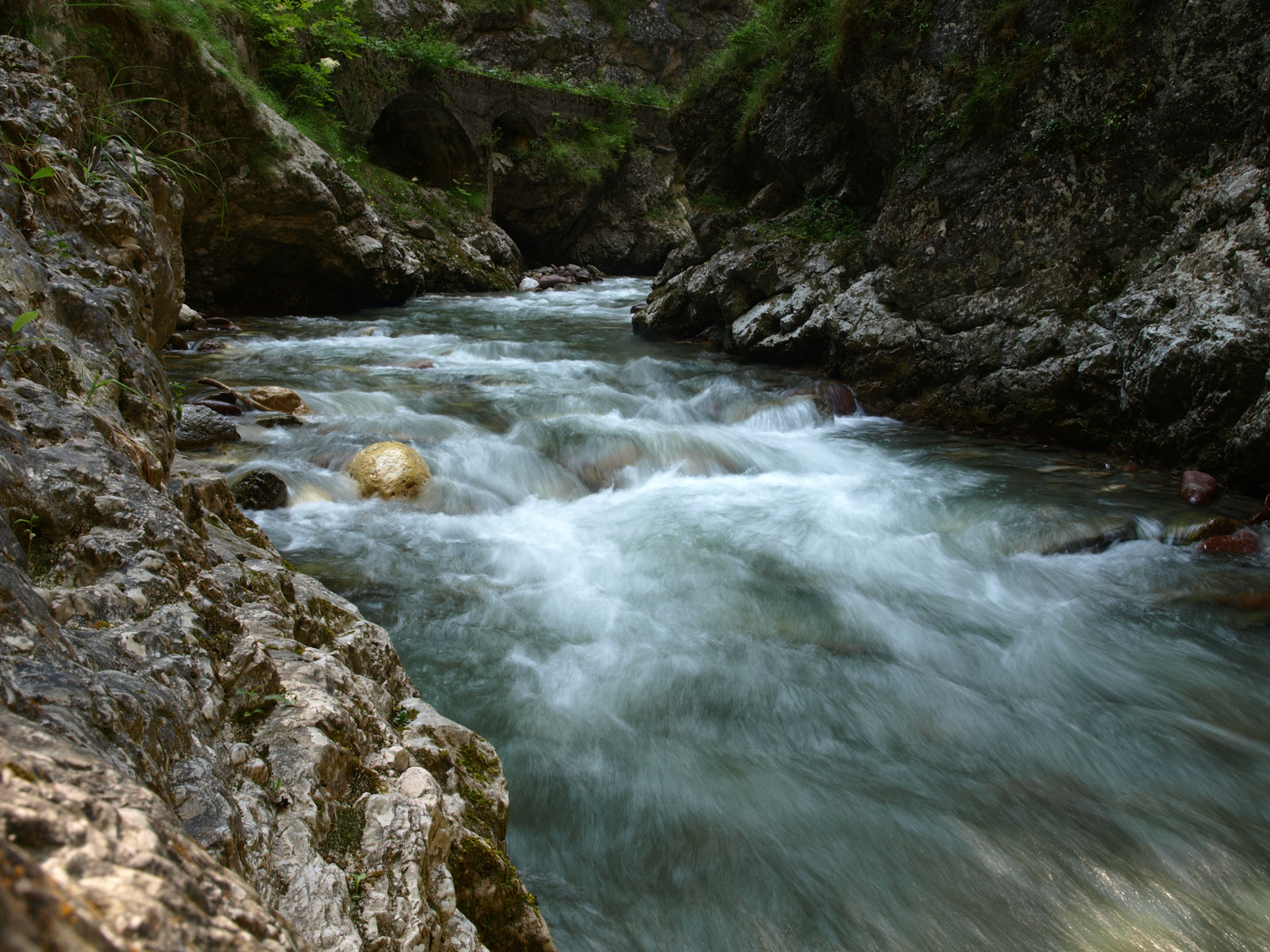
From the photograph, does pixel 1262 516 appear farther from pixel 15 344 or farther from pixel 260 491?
pixel 260 491

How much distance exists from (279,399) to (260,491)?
1.94 metres

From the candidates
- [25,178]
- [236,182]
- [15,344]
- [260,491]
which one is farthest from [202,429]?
[236,182]

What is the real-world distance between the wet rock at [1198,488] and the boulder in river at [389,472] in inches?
208

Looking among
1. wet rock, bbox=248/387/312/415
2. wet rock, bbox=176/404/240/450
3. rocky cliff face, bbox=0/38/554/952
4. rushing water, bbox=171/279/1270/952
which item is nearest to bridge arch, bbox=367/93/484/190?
rushing water, bbox=171/279/1270/952

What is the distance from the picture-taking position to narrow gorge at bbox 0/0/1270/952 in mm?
1175

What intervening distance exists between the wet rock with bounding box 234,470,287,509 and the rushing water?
10 cm

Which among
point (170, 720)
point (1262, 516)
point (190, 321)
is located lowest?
point (190, 321)

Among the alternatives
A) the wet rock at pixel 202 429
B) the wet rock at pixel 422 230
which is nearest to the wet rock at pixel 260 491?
the wet rock at pixel 202 429

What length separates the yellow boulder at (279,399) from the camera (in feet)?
19.5

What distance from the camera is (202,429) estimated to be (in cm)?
495

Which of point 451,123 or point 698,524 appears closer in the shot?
point 698,524

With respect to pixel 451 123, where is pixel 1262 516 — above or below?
below

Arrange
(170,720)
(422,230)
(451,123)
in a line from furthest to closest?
(451,123)
(422,230)
(170,720)

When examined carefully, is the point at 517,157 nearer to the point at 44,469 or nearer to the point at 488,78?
the point at 488,78
